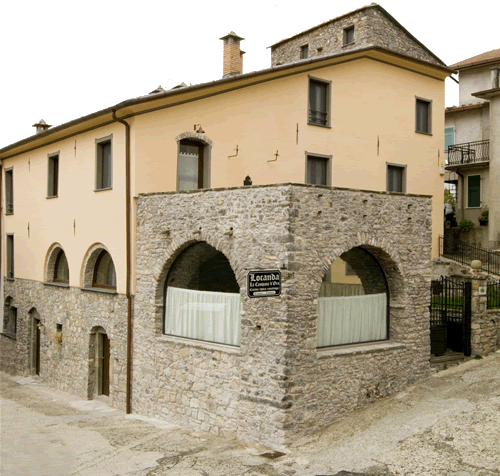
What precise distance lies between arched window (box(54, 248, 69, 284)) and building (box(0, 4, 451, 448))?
0.25 ft

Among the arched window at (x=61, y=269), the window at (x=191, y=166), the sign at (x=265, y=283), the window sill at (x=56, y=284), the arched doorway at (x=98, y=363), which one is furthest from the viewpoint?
the arched window at (x=61, y=269)

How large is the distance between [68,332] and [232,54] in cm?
1023

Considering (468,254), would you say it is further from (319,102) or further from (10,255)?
(10,255)

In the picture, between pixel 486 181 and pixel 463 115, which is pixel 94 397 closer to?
pixel 486 181

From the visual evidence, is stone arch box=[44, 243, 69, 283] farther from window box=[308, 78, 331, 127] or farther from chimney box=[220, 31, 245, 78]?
window box=[308, 78, 331, 127]

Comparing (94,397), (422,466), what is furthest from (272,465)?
(94,397)

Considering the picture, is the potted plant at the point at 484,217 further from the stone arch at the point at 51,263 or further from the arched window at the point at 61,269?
the stone arch at the point at 51,263

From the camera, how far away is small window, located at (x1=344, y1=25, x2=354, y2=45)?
20.7 meters

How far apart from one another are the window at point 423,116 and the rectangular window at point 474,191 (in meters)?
5.98

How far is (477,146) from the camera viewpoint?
80.0ft

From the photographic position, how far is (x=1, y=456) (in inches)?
435

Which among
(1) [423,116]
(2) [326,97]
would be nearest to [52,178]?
(2) [326,97]

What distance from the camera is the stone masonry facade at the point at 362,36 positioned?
65.9ft

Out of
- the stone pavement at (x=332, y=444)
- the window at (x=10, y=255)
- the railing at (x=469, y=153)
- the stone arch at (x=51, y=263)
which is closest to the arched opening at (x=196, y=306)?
the stone pavement at (x=332, y=444)
